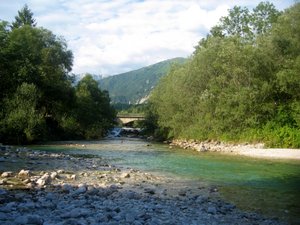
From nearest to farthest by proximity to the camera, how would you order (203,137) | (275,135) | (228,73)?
1. (275,135)
2. (228,73)
3. (203,137)

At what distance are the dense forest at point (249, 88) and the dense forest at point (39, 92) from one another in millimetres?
21655

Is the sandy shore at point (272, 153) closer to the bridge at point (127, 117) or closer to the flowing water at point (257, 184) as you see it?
the flowing water at point (257, 184)

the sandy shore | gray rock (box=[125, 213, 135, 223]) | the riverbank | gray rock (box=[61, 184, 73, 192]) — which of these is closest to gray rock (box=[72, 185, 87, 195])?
gray rock (box=[61, 184, 73, 192])

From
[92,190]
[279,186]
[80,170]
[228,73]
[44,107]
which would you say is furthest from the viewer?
[44,107]

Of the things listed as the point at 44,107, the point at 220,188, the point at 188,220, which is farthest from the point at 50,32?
the point at 188,220

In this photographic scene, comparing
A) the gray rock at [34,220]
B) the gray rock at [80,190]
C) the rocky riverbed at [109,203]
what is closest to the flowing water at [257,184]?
the rocky riverbed at [109,203]

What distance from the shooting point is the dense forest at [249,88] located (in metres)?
45.6

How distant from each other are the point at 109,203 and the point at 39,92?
48.3m

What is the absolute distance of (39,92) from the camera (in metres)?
57.3

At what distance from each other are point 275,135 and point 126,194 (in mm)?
34265

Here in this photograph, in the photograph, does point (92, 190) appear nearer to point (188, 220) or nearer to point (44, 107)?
point (188, 220)

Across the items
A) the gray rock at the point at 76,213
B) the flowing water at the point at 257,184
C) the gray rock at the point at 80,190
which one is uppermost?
the gray rock at the point at 76,213

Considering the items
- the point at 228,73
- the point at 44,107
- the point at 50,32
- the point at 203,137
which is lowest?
the point at 203,137

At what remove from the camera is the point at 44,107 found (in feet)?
211
